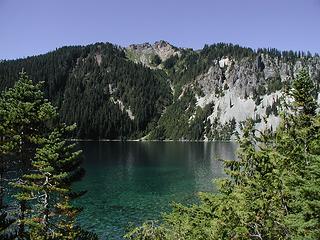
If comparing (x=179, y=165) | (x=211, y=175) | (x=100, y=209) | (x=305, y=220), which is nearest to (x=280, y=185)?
(x=305, y=220)

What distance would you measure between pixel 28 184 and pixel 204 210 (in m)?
14.5

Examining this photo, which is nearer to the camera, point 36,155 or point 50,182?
point 36,155

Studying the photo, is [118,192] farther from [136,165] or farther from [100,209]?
[136,165]

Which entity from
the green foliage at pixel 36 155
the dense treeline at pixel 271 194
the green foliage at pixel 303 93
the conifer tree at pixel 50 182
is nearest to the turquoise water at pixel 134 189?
the green foliage at pixel 303 93

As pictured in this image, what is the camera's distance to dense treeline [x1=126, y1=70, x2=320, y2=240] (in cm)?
1684

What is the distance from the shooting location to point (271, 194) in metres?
20.1

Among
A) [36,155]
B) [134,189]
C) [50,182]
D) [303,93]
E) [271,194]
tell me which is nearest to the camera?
[271,194]

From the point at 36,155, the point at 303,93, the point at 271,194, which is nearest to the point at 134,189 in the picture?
the point at 36,155

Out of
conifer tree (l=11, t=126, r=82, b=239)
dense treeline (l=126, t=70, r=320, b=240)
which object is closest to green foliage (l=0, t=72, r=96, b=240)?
conifer tree (l=11, t=126, r=82, b=239)

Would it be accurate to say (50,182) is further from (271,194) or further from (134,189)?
(134,189)

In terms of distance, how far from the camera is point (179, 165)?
136m

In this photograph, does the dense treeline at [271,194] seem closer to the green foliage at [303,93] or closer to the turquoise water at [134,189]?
the green foliage at [303,93]

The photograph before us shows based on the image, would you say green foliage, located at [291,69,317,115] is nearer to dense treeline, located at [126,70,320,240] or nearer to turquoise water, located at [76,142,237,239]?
dense treeline, located at [126,70,320,240]

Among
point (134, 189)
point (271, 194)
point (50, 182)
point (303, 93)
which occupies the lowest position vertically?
point (134, 189)
